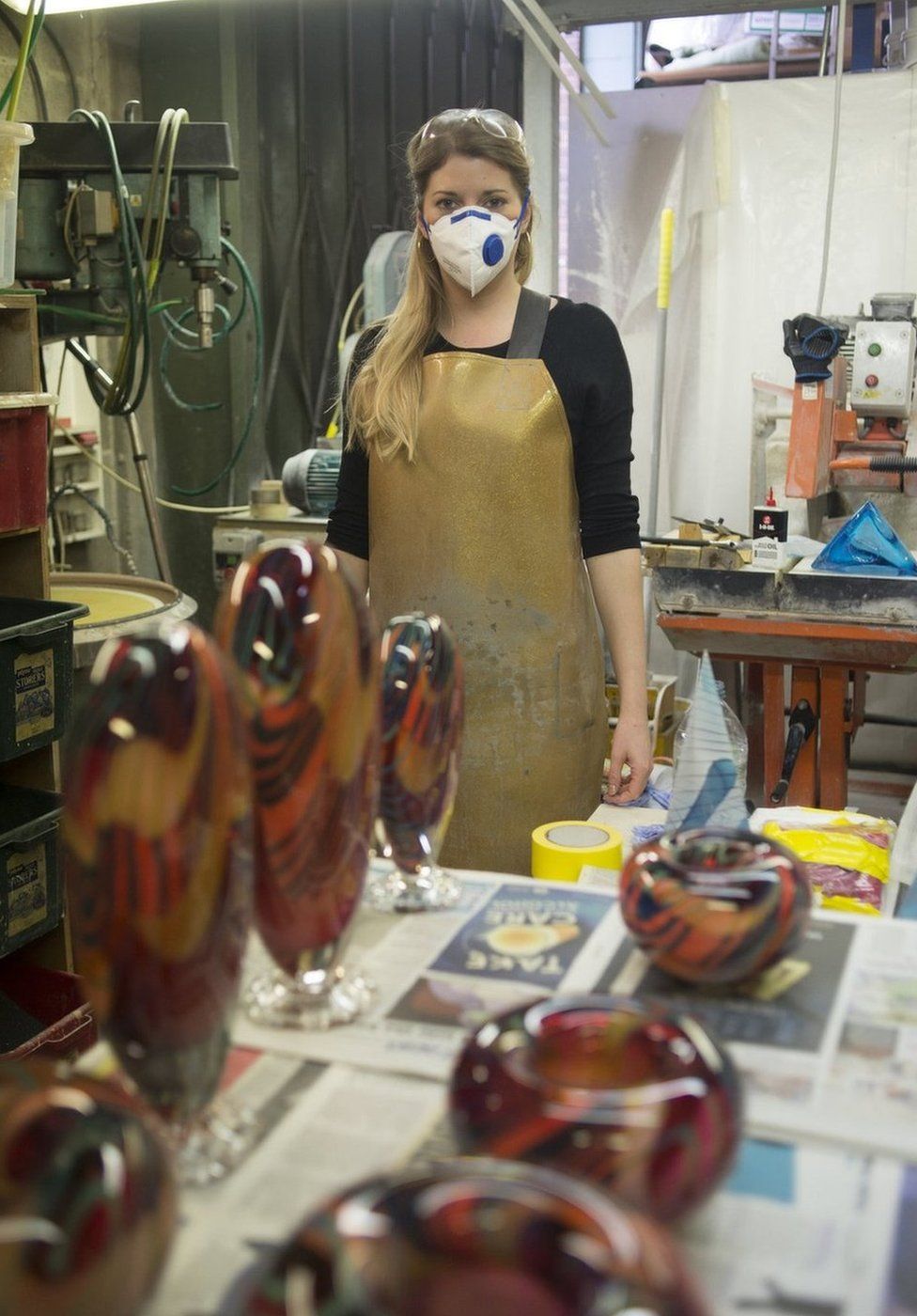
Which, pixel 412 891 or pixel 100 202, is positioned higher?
pixel 100 202

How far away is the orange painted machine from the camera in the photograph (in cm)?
302

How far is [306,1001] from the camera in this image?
0.91 metres

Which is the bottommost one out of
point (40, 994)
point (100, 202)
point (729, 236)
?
point (40, 994)

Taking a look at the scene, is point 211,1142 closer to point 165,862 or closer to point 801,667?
point 165,862

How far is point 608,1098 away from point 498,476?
60.1 inches

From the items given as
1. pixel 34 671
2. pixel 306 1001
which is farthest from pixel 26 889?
pixel 306 1001

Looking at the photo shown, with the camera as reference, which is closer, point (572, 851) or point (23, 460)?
point (572, 851)

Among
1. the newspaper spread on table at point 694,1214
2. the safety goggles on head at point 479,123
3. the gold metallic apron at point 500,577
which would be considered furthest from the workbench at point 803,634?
the newspaper spread on table at point 694,1214

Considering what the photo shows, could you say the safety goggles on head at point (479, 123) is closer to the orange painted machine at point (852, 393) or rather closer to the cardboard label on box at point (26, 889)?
the orange painted machine at point (852, 393)

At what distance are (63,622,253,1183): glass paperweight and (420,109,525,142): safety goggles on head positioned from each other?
1.41m

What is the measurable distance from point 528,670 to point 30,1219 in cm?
165

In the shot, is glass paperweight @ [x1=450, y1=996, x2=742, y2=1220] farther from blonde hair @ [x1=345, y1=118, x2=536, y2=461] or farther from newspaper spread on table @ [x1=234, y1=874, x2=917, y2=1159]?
blonde hair @ [x1=345, y1=118, x2=536, y2=461]

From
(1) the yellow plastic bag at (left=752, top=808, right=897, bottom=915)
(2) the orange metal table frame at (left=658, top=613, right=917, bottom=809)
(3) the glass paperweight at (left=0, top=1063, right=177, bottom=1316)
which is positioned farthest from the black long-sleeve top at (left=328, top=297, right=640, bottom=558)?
(3) the glass paperweight at (left=0, top=1063, right=177, bottom=1316)

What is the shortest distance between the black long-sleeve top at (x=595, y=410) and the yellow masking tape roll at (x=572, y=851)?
2.30 ft
